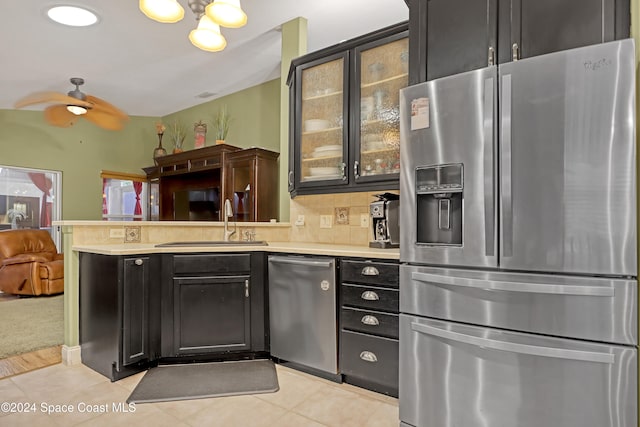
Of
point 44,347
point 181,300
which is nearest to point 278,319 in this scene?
point 181,300

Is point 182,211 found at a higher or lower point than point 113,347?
higher

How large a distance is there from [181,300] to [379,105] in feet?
6.31

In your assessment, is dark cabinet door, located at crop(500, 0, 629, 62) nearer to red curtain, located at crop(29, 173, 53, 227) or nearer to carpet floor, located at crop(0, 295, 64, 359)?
carpet floor, located at crop(0, 295, 64, 359)

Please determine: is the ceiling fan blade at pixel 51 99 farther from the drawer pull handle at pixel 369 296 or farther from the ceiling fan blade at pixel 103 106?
the drawer pull handle at pixel 369 296

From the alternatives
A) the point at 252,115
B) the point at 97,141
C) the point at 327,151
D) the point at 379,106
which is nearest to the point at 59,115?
the point at 97,141

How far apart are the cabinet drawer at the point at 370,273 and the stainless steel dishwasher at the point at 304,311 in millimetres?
91

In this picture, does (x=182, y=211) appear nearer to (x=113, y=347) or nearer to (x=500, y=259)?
(x=113, y=347)

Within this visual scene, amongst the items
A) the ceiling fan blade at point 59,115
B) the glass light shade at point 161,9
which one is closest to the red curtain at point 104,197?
the ceiling fan blade at point 59,115

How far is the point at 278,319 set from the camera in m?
2.65

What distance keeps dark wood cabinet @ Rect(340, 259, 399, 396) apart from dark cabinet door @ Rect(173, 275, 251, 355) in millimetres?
768

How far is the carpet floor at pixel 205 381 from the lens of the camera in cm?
225

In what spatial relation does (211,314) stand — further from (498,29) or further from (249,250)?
(498,29)

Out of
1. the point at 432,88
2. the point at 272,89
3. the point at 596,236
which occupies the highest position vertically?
the point at 272,89

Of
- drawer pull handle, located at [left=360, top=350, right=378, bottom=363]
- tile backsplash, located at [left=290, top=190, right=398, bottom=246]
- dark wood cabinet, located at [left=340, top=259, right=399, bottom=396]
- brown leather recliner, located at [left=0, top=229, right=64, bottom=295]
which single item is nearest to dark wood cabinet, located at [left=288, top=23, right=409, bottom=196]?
tile backsplash, located at [left=290, top=190, right=398, bottom=246]
